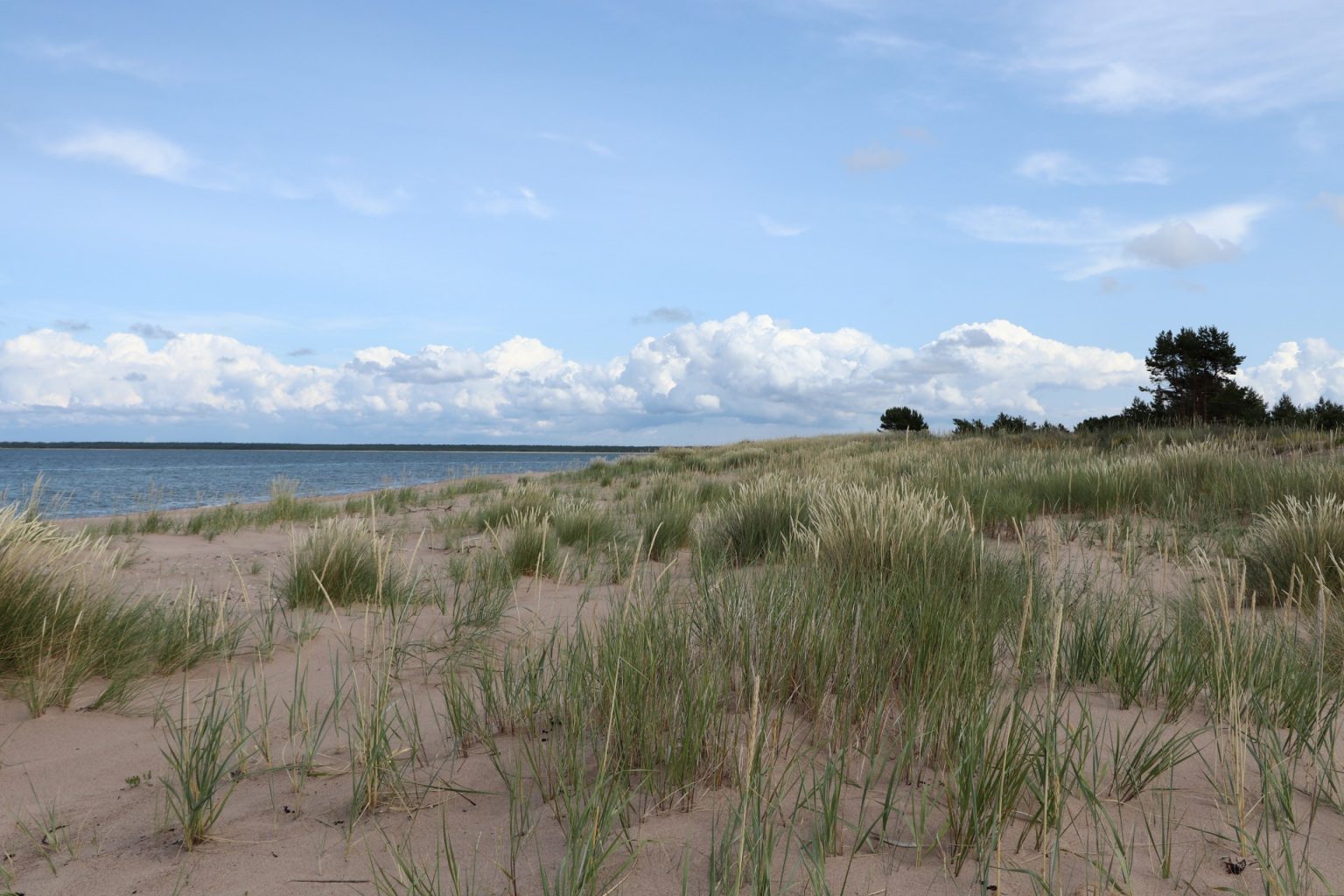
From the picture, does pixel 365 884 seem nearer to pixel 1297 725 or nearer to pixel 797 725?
pixel 797 725

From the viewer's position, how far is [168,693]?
3.28 metres

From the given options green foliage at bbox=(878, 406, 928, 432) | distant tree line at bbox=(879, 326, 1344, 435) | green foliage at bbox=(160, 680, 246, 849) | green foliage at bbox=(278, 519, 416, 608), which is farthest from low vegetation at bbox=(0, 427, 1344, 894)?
green foliage at bbox=(878, 406, 928, 432)

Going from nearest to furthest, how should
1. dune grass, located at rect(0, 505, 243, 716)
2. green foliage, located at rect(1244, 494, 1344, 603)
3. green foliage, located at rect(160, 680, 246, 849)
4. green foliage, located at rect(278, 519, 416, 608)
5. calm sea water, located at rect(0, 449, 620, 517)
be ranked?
green foliage, located at rect(160, 680, 246, 849) → dune grass, located at rect(0, 505, 243, 716) → green foliage, located at rect(1244, 494, 1344, 603) → green foliage, located at rect(278, 519, 416, 608) → calm sea water, located at rect(0, 449, 620, 517)

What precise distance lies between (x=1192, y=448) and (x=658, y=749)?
912 centimetres

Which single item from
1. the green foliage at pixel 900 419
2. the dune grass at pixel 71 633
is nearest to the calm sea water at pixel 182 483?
the dune grass at pixel 71 633

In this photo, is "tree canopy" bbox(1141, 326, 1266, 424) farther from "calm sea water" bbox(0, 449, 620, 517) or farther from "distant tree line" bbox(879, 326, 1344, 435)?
"calm sea water" bbox(0, 449, 620, 517)

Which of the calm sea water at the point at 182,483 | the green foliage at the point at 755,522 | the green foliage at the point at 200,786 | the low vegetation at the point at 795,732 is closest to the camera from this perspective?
the low vegetation at the point at 795,732

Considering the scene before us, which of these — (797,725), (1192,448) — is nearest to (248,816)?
(797,725)

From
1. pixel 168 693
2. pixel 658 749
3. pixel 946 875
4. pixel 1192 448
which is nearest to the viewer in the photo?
pixel 946 875

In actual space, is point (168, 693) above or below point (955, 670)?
below

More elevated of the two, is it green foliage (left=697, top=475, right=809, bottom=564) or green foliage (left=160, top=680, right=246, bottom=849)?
green foliage (left=697, top=475, right=809, bottom=564)

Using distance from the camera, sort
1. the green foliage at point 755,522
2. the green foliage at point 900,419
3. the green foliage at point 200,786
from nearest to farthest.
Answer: the green foliage at point 200,786 < the green foliage at point 755,522 < the green foliage at point 900,419

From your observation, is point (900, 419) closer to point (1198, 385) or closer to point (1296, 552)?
point (1198, 385)

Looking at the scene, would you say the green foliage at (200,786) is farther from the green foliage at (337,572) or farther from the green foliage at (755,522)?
the green foliage at (755,522)
